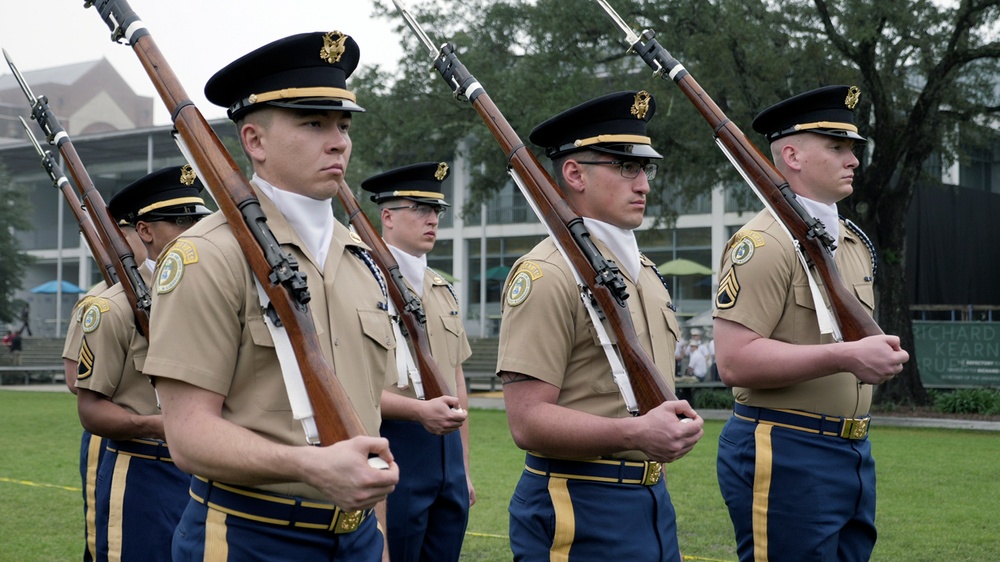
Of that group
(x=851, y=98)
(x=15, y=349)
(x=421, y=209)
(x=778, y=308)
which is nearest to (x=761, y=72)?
(x=421, y=209)

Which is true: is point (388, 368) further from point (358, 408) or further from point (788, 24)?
point (788, 24)

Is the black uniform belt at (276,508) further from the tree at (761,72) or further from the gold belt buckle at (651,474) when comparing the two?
the tree at (761,72)

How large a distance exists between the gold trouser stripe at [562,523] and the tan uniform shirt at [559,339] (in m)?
0.25

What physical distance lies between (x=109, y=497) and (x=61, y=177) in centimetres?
256

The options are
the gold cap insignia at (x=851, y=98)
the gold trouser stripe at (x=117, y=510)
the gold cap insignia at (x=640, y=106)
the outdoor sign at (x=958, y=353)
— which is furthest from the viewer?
the outdoor sign at (x=958, y=353)

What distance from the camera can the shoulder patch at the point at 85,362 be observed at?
516 cm

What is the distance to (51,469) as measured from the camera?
43.1 ft

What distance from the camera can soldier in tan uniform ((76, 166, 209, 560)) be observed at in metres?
5.04

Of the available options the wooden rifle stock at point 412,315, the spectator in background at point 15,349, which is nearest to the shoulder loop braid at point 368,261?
the wooden rifle stock at point 412,315

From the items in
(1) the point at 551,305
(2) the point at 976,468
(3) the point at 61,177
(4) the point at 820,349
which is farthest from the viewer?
(2) the point at 976,468

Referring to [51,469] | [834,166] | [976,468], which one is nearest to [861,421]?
[834,166]

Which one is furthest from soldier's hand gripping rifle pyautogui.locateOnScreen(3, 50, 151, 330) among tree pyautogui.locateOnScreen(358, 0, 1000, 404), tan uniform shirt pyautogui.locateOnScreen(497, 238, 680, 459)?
tree pyautogui.locateOnScreen(358, 0, 1000, 404)

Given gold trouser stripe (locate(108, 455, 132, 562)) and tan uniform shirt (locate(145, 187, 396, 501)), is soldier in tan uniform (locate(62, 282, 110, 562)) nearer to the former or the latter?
gold trouser stripe (locate(108, 455, 132, 562))

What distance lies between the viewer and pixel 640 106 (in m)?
4.19
